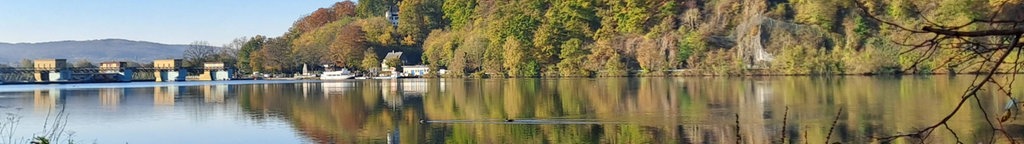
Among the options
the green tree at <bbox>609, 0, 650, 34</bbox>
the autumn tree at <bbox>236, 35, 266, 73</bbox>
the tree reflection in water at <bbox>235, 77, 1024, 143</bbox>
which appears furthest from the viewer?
the autumn tree at <bbox>236, 35, 266, 73</bbox>

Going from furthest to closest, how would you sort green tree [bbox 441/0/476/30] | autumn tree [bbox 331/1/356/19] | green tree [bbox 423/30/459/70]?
autumn tree [bbox 331/1/356/19], green tree [bbox 441/0/476/30], green tree [bbox 423/30/459/70]

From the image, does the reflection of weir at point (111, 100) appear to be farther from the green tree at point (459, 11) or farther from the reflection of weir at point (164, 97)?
the green tree at point (459, 11)

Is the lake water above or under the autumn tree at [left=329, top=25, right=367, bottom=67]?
under

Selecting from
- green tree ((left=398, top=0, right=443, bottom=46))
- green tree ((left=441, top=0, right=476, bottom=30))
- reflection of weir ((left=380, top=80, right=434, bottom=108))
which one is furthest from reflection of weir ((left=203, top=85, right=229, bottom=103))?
green tree ((left=398, top=0, right=443, bottom=46))

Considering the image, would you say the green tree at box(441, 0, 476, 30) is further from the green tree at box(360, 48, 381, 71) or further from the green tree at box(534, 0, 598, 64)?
the green tree at box(534, 0, 598, 64)

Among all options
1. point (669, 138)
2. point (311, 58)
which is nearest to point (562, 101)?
point (669, 138)

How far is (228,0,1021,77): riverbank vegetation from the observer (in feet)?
205

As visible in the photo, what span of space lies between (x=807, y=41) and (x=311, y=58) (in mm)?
57388

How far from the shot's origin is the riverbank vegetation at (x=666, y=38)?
62.6m

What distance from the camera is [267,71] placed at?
10800 centimetres

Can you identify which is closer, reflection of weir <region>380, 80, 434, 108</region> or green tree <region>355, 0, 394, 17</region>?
reflection of weir <region>380, 80, 434, 108</region>

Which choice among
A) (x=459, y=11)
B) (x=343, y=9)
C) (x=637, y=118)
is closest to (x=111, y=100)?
(x=637, y=118)

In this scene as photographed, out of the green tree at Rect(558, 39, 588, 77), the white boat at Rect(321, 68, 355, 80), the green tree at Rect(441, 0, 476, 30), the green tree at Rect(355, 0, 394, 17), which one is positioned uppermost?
the green tree at Rect(355, 0, 394, 17)

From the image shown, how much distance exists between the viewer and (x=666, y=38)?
7375 cm
